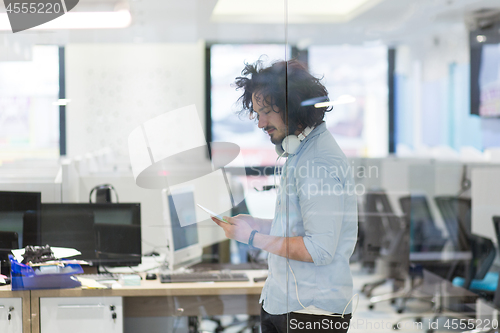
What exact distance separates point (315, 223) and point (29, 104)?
1.68 meters

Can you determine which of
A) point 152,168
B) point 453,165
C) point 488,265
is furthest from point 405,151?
point 152,168

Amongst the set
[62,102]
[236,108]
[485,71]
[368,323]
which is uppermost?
[485,71]

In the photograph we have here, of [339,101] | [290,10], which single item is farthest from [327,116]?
[290,10]

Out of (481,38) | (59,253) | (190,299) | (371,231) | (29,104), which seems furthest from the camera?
(481,38)

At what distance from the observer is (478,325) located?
211 cm

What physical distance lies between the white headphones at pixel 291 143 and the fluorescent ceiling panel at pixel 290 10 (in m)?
0.78

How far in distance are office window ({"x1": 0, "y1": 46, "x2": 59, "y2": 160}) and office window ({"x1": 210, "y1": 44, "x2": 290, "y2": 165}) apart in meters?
0.86

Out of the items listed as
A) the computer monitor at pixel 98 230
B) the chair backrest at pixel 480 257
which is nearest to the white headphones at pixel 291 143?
the computer monitor at pixel 98 230

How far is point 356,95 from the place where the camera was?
254 centimetres

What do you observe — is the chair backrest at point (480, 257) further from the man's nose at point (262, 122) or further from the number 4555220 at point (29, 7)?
the number 4555220 at point (29, 7)

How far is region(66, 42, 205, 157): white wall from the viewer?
2406 mm

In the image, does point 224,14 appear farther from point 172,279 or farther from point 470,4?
point 470,4

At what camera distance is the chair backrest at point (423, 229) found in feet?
12.1

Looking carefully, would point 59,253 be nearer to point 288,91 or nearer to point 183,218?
point 183,218
